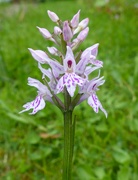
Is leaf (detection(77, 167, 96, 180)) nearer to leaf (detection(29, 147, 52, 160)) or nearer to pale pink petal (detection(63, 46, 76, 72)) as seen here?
leaf (detection(29, 147, 52, 160))

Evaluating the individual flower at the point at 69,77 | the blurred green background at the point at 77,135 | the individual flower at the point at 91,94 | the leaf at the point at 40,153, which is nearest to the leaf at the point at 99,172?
the blurred green background at the point at 77,135

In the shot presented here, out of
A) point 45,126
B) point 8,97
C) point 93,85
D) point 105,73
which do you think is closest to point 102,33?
point 105,73

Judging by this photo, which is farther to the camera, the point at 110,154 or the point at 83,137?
the point at 83,137

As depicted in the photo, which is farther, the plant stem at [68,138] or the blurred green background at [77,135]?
the blurred green background at [77,135]

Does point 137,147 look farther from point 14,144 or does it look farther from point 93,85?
point 93,85

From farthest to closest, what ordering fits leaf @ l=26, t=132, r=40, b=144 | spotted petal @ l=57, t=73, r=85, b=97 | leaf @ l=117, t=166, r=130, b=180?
leaf @ l=26, t=132, r=40, b=144, leaf @ l=117, t=166, r=130, b=180, spotted petal @ l=57, t=73, r=85, b=97

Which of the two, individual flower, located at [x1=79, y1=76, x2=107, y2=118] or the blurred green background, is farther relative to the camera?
the blurred green background

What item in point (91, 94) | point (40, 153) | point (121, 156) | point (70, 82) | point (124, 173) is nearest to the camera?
point (70, 82)

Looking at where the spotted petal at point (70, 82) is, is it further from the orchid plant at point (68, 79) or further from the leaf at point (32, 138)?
the leaf at point (32, 138)

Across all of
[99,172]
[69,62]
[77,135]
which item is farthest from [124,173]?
→ [69,62]

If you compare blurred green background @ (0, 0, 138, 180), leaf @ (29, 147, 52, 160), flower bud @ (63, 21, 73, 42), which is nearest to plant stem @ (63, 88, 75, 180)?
flower bud @ (63, 21, 73, 42)

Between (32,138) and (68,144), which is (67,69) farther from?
(32,138)
